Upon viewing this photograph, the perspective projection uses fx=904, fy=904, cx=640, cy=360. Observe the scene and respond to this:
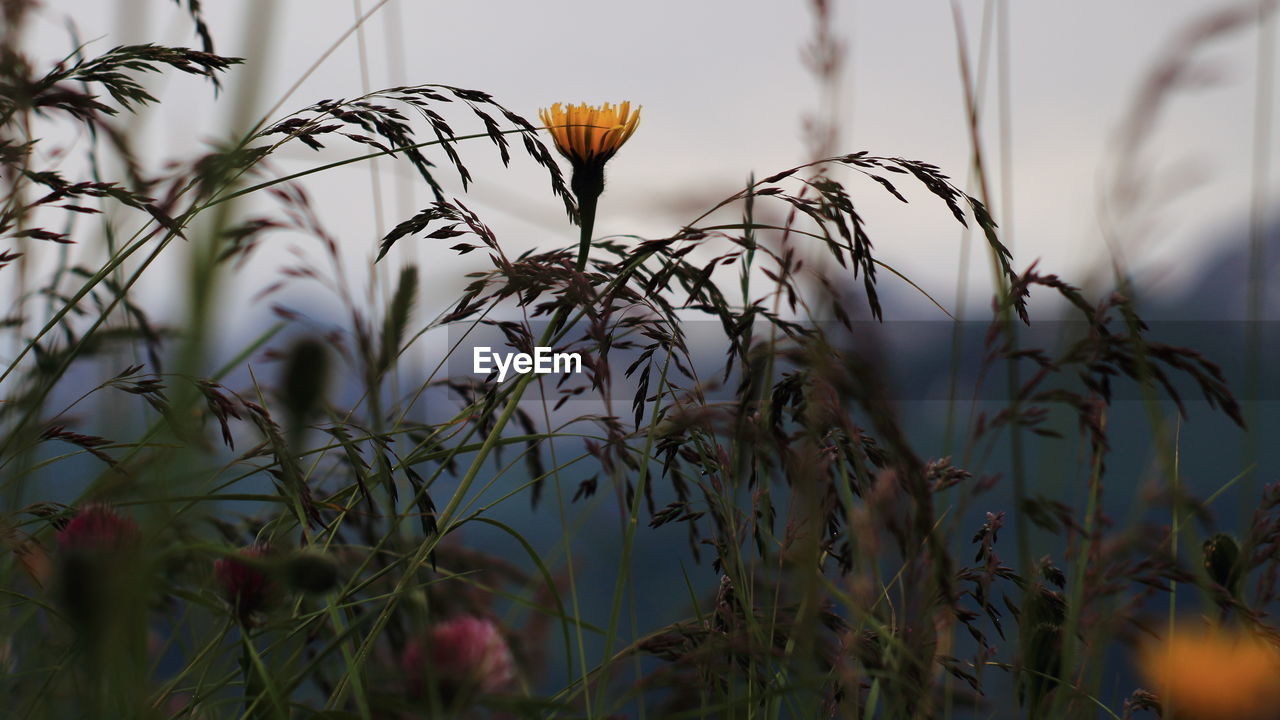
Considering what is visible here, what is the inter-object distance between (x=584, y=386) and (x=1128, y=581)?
0.89 metres

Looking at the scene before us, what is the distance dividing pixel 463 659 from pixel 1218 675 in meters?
0.81

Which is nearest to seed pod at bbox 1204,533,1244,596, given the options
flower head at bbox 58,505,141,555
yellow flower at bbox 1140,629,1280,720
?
yellow flower at bbox 1140,629,1280,720

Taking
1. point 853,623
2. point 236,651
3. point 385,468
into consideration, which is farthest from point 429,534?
point 853,623

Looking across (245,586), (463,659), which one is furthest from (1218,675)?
(245,586)

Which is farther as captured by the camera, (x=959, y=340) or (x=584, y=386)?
(x=584, y=386)

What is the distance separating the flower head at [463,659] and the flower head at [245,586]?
0.22m

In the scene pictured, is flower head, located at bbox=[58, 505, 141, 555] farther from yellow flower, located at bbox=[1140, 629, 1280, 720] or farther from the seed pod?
the seed pod

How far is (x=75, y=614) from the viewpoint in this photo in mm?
606

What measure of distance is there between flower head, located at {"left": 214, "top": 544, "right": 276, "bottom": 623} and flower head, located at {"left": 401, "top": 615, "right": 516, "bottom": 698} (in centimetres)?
22

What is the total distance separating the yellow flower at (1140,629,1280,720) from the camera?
0.94m

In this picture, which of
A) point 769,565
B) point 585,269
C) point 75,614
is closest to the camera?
point 75,614

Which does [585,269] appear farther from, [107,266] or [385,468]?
[107,266]

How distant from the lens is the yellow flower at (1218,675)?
3.08ft

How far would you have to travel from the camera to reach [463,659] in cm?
72
